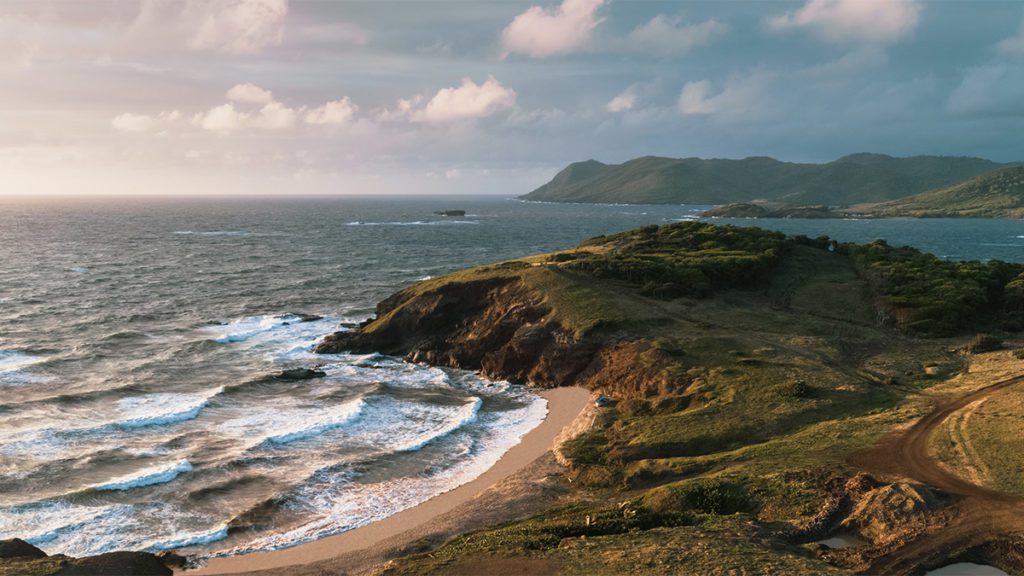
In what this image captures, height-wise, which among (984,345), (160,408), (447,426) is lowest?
(447,426)

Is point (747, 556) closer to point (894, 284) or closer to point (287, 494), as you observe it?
point (287, 494)

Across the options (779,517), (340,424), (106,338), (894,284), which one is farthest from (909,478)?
(106,338)

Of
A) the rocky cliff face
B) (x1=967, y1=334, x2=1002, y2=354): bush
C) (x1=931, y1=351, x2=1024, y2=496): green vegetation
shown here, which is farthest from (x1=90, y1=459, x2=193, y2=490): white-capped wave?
(x1=967, y1=334, x2=1002, y2=354): bush

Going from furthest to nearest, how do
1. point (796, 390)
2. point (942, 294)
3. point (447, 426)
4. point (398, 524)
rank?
Result: point (942, 294), point (447, 426), point (796, 390), point (398, 524)

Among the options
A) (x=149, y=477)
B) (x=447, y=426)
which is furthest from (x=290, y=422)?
(x=447, y=426)

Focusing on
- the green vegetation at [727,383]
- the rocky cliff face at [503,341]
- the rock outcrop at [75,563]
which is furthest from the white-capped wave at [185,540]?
the rocky cliff face at [503,341]

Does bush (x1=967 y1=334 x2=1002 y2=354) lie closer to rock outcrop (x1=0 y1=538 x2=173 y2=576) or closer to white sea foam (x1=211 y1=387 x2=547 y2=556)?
white sea foam (x1=211 y1=387 x2=547 y2=556)

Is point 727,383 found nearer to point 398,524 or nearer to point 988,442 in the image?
point 988,442
